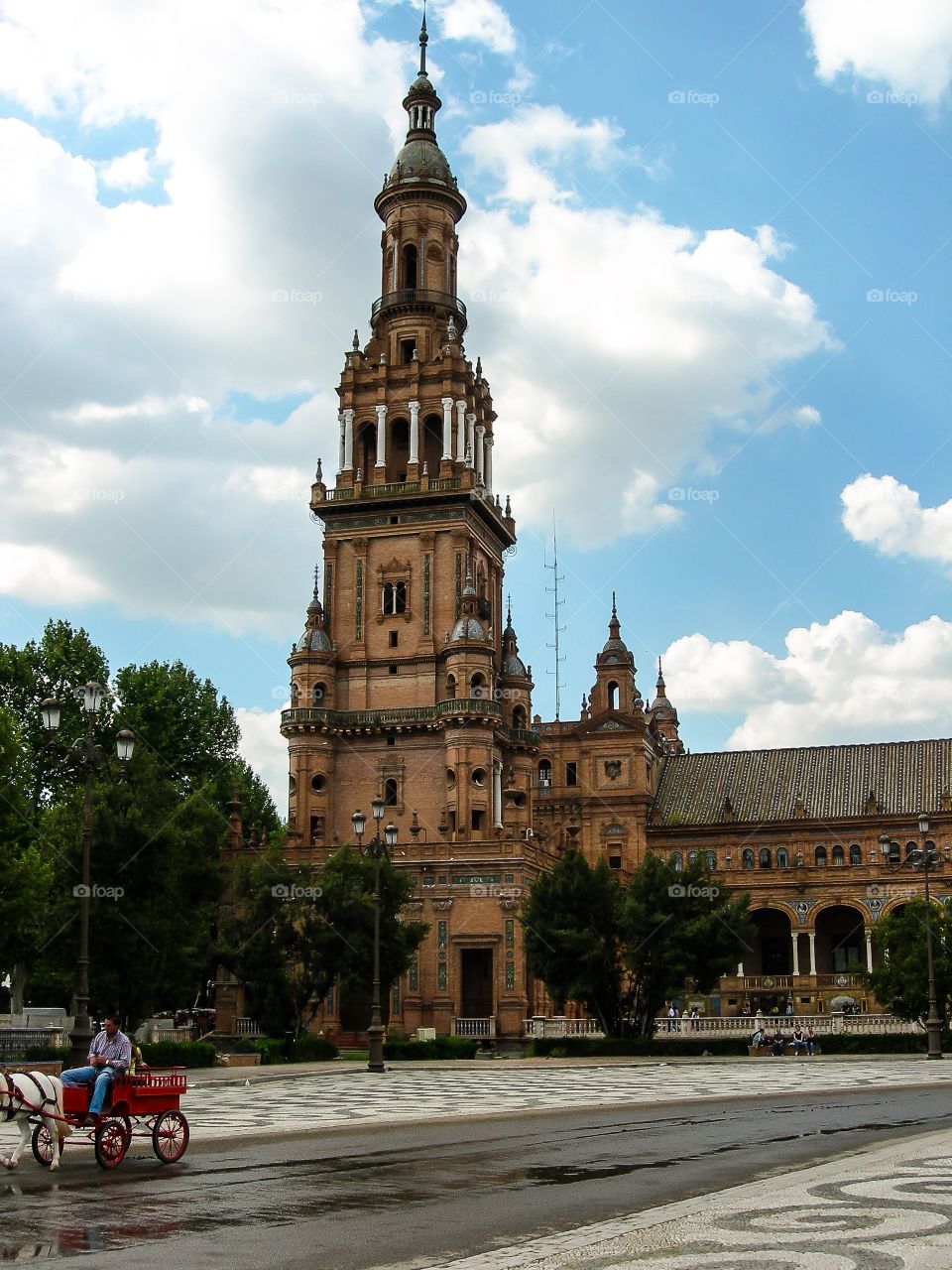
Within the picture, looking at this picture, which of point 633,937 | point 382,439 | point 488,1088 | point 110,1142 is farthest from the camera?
point 382,439

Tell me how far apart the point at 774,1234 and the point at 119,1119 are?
9.41 m

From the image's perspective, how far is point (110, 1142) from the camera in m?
17.3

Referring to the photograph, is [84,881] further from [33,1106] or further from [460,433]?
[460,433]

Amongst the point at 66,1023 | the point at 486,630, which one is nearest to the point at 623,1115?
the point at 66,1023

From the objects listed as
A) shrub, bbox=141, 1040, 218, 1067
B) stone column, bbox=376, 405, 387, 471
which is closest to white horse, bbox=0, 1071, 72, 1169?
shrub, bbox=141, 1040, 218, 1067

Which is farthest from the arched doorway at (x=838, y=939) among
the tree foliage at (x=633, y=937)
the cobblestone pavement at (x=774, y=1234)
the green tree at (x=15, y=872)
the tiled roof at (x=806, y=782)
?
the cobblestone pavement at (x=774, y=1234)

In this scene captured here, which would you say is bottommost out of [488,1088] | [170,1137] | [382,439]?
[488,1088]

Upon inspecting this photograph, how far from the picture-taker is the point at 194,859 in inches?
2092

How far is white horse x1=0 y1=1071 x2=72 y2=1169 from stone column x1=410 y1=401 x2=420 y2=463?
64.5 metres

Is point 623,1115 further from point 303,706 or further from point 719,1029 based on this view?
point 303,706

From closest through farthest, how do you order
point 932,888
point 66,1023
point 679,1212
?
point 679,1212 → point 66,1023 → point 932,888

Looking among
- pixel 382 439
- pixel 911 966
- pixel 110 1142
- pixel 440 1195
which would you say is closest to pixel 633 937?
pixel 911 966

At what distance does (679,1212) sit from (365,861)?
45410 millimetres

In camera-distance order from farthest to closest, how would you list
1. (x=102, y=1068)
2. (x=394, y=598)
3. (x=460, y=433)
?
(x=460, y=433)
(x=394, y=598)
(x=102, y=1068)
